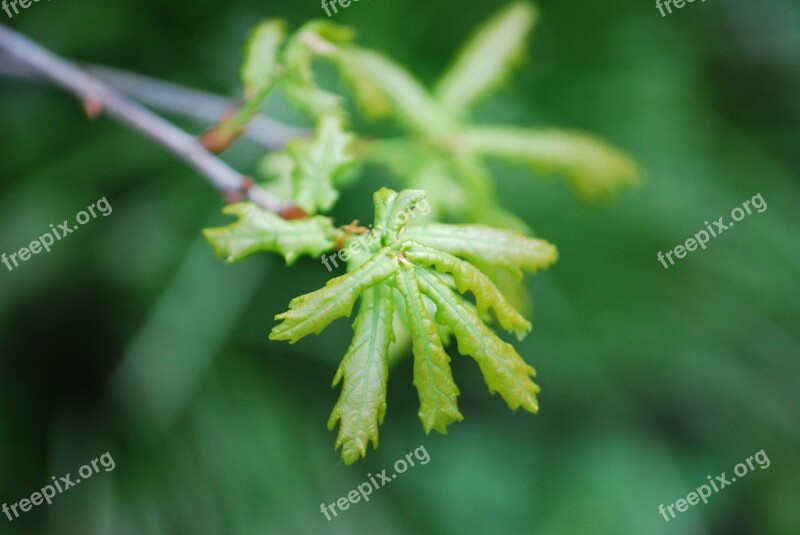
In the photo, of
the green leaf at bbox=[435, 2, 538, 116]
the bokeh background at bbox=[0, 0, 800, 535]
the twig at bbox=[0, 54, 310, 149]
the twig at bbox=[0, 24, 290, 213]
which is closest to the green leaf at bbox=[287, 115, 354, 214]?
the twig at bbox=[0, 24, 290, 213]

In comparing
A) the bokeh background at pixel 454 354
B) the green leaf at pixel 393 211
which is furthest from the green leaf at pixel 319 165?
the bokeh background at pixel 454 354

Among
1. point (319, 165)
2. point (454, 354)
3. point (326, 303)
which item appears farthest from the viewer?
point (454, 354)

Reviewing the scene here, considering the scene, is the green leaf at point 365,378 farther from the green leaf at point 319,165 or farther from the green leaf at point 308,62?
the green leaf at point 308,62

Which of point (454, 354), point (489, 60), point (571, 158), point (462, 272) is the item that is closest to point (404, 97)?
point (489, 60)

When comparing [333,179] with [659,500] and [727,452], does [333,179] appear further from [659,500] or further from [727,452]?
[727,452]

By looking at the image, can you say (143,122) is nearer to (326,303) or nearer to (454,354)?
(326,303)

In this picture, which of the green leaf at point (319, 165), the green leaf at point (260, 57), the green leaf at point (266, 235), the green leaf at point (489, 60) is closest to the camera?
the green leaf at point (266, 235)
